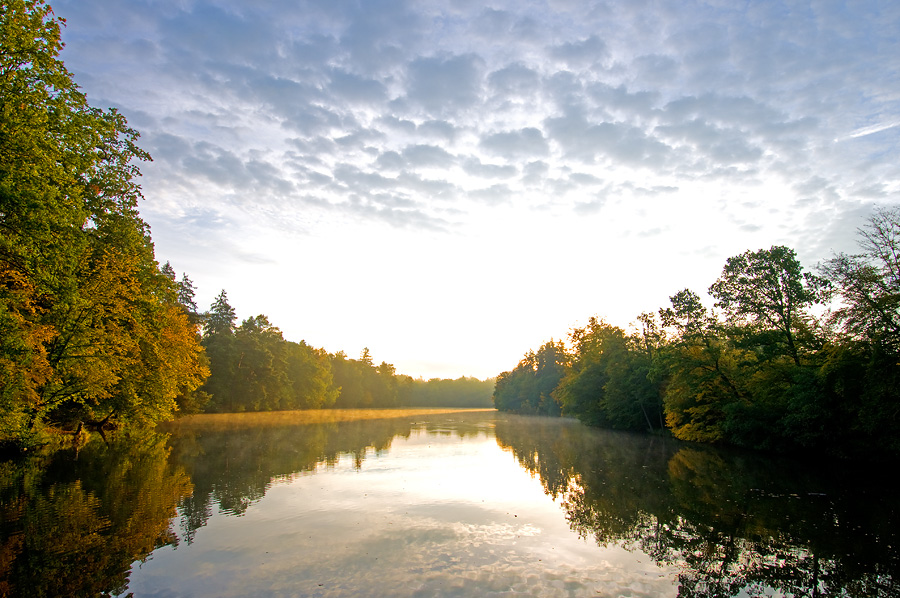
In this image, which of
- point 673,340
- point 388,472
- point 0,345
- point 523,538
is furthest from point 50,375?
point 673,340

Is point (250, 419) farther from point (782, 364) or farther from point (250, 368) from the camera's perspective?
point (782, 364)

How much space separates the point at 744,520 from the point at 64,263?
24268 mm

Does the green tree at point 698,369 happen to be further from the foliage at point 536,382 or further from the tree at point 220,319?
the tree at point 220,319

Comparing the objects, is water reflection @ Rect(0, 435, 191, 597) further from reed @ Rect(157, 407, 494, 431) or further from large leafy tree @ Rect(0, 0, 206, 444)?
reed @ Rect(157, 407, 494, 431)

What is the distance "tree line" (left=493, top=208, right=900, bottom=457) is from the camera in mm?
22234

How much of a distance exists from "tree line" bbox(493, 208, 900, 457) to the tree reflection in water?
10.0 ft

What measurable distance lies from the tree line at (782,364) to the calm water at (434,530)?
11.0 feet

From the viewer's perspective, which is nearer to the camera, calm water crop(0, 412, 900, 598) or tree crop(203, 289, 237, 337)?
calm water crop(0, 412, 900, 598)

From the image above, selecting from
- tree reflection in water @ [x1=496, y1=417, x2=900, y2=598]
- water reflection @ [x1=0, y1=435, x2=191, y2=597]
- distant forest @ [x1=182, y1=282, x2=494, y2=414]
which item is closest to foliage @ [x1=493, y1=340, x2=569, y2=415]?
distant forest @ [x1=182, y1=282, x2=494, y2=414]

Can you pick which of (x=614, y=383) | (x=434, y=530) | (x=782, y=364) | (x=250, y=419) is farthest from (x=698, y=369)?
(x=250, y=419)

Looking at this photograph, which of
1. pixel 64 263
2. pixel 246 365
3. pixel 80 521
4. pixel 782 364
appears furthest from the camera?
pixel 246 365

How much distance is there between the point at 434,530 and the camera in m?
12.4

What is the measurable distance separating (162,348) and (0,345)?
16.7 meters

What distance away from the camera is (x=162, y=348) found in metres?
32.5
